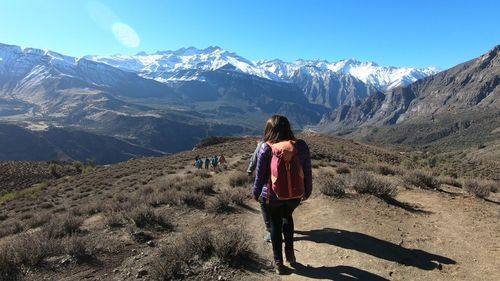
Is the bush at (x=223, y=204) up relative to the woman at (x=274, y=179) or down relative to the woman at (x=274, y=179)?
down

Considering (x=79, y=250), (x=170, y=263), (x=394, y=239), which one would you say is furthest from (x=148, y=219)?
(x=394, y=239)

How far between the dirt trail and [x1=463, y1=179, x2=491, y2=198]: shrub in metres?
0.53

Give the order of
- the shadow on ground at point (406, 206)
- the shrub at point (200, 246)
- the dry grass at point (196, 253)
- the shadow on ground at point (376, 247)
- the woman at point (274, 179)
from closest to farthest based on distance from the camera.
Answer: the woman at point (274, 179)
the dry grass at point (196, 253)
the shadow on ground at point (376, 247)
the shrub at point (200, 246)
the shadow on ground at point (406, 206)

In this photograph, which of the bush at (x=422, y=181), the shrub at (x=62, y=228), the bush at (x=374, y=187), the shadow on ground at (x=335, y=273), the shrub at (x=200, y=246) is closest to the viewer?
the shadow on ground at (x=335, y=273)

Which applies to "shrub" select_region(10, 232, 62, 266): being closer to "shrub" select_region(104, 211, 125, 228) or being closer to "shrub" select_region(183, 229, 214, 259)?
"shrub" select_region(104, 211, 125, 228)

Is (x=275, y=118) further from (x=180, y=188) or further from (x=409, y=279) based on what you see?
(x=180, y=188)

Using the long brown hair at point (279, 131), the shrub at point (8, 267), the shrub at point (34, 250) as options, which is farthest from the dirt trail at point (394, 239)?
the shrub at point (8, 267)

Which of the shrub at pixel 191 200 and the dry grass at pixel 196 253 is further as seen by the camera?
the shrub at pixel 191 200

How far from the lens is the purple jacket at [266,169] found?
23.6 feet

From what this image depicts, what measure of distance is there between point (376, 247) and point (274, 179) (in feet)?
10.2

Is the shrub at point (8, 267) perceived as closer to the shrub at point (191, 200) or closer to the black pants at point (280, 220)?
the black pants at point (280, 220)

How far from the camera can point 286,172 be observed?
703cm

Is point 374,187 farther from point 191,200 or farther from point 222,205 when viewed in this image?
point 191,200

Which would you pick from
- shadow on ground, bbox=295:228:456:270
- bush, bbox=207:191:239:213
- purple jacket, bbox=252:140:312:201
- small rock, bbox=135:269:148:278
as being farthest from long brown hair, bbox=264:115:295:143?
bush, bbox=207:191:239:213
